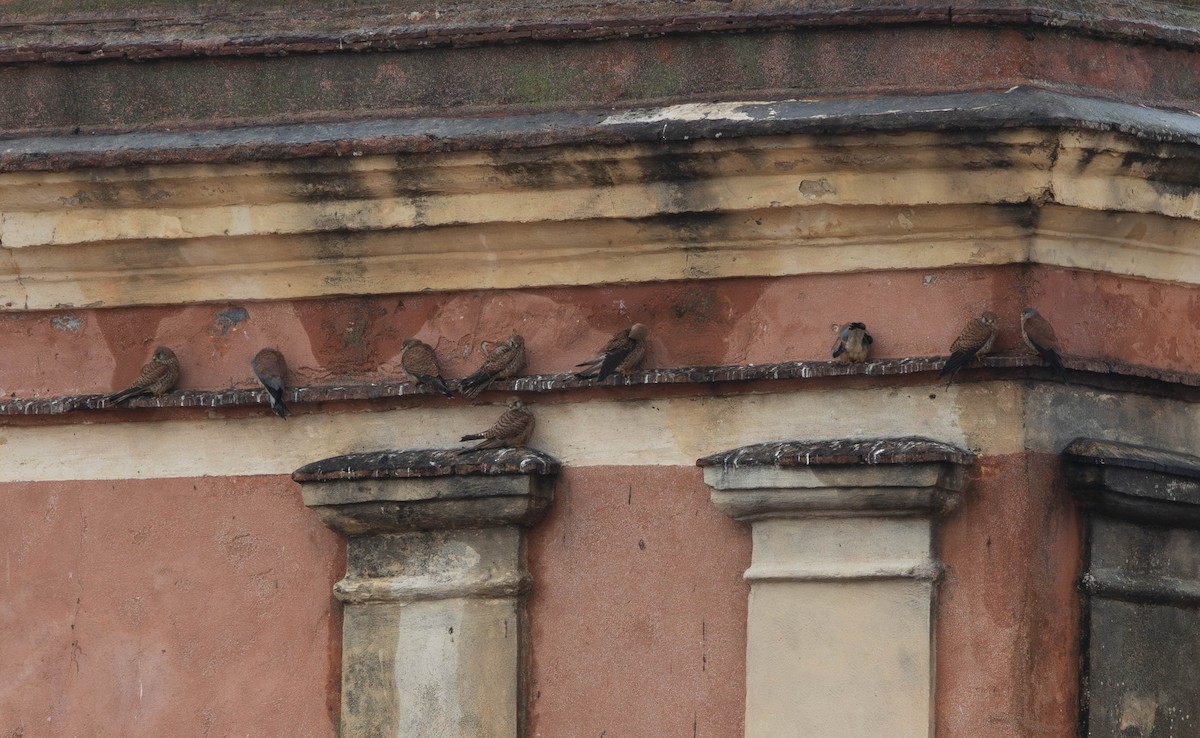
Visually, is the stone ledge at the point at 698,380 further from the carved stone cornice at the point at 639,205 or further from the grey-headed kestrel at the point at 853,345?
the carved stone cornice at the point at 639,205

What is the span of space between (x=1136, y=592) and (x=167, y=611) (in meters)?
3.30

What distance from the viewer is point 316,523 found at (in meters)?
8.31

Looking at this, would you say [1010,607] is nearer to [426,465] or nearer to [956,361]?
[956,361]

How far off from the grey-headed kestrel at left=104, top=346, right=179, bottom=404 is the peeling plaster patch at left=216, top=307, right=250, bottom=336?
207 millimetres

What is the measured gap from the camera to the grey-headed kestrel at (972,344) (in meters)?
7.52

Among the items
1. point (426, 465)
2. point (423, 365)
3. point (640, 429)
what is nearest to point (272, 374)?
point (423, 365)

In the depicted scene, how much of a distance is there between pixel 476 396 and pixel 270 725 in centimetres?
133

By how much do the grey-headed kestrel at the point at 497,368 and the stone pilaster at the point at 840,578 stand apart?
0.80 meters

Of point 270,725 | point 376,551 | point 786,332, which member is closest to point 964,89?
point 786,332

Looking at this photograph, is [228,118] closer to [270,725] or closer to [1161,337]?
[270,725]

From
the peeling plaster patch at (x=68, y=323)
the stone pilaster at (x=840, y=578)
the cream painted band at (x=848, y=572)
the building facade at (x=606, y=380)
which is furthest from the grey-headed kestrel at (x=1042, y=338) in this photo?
the peeling plaster patch at (x=68, y=323)

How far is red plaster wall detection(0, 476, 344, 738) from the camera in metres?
8.25

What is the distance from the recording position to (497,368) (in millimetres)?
8109

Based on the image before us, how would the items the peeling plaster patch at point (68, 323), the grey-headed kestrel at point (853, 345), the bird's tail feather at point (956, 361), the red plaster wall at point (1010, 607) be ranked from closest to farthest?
the red plaster wall at point (1010, 607) < the bird's tail feather at point (956, 361) < the grey-headed kestrel at point (853, 345) < the peeling plaster patch at point (68, 323)
